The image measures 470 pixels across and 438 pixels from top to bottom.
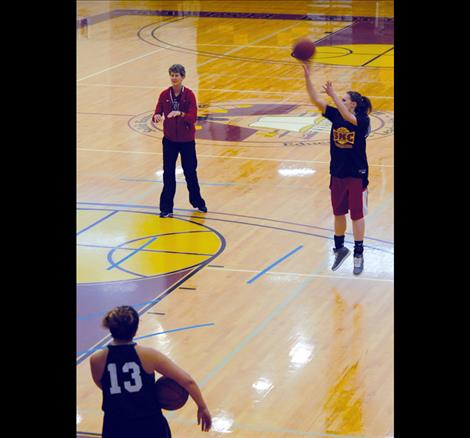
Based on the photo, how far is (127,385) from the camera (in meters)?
5.45

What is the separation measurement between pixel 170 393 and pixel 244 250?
21.0 feet

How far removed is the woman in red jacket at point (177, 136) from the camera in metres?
12.7

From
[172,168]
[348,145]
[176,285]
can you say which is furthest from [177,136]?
[348,145]

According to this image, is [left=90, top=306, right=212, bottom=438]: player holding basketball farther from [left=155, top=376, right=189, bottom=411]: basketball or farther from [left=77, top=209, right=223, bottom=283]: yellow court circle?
[left=77, top=209, right=223, bottom=283]: yellow court circle

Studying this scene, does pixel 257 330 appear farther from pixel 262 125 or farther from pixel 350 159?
pixel 262 125

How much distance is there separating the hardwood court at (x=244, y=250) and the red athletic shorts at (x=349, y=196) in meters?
0.63

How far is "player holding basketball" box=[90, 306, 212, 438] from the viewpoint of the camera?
5434mm

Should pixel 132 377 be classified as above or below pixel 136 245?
above

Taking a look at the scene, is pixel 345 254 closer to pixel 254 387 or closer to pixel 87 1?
pixel 254 387

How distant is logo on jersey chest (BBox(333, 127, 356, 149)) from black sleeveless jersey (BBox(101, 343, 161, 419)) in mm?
5555

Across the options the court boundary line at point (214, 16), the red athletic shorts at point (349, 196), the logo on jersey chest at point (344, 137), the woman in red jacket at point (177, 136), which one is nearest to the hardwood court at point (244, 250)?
the woman in red jacket at point (177, 136)

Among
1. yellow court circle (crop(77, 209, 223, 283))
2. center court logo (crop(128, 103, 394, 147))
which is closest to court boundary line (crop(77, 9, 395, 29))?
center court logo (crop(128, 103, 394, 147))

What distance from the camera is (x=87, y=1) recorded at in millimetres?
32375
